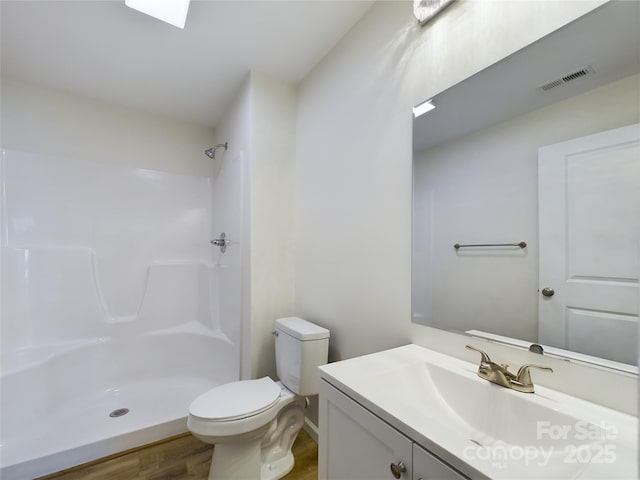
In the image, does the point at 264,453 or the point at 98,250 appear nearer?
the point at 264,453

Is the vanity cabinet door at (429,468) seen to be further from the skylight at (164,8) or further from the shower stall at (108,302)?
the skylight at (164,8)

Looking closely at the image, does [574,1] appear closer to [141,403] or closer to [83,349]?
[141,403]

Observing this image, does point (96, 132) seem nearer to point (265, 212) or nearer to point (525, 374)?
point (265, 212)

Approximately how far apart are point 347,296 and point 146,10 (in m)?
1.75

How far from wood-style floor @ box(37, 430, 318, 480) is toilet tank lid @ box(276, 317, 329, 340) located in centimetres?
72

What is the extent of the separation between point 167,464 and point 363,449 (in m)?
A: 1.42

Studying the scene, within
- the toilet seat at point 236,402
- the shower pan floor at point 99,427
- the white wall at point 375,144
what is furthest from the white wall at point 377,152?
the shower pan floor at point 99,427

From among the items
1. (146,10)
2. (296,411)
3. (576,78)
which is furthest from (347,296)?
(146,10)

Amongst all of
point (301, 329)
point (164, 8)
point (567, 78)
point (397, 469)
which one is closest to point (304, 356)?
point (301, 329)

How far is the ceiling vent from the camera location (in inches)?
30.8

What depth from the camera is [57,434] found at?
171cm

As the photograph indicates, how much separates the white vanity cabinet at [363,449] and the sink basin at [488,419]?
3 centimetres

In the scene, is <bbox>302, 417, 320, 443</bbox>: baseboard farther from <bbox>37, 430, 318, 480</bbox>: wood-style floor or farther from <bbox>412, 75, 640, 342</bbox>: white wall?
<bbox>412, 75, 640, 342</bbox>: white wall

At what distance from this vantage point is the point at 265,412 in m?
1.38
